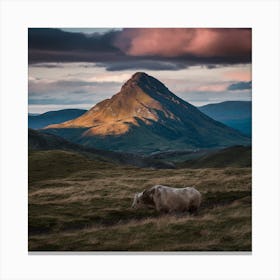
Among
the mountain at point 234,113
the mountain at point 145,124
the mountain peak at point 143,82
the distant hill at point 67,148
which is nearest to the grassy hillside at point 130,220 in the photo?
the distant hill at point 67,148

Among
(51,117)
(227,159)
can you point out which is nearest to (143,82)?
(51,117)

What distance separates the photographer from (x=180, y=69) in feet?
95.2

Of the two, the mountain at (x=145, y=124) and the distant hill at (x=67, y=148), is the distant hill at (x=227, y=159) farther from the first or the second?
the distant hill at (x=67, y=148)

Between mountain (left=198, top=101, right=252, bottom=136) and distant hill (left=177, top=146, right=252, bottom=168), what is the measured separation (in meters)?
1.44

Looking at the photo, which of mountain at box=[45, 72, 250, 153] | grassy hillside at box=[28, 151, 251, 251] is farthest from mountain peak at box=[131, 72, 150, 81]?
grassy hillside at box=[28, 151, 251, 251]

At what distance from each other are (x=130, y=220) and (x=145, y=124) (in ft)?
23.2

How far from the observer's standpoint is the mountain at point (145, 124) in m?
29.3

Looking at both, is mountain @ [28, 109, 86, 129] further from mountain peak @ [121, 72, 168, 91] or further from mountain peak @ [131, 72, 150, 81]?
mountain peak @ [131, 72, 150, 81]

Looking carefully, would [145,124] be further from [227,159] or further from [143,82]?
[227,159]

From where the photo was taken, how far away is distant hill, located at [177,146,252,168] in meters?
29.8
